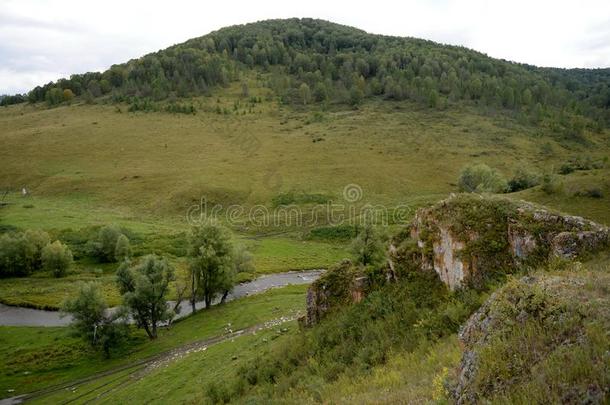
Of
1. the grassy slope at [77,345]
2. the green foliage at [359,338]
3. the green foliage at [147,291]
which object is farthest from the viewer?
the green foliage at [147,291]

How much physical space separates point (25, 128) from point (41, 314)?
122605 mm

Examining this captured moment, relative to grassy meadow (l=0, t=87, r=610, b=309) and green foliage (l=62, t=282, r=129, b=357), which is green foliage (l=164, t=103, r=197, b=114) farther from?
green foliage (l=62, t=282, r=129, b=357)

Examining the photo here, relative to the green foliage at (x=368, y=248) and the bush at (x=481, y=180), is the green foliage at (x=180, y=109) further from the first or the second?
the green foliage at (x=368, y=248)

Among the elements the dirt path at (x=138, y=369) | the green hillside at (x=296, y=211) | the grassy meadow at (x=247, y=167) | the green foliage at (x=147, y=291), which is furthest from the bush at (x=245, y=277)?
the dirt path at (x=138, y=369)

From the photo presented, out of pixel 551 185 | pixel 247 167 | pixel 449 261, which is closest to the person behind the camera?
pixel 449 261

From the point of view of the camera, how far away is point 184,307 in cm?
6162

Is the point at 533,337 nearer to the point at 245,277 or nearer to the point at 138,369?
the point at 138,369

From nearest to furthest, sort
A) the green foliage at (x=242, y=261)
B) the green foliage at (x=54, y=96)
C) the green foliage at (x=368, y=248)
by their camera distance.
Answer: the green foliage at (x=368, y=248) < the green foliage at (x=242, y=261) < the green foliage at (x=54, y=96)

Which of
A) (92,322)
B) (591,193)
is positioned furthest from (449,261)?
(591,193)

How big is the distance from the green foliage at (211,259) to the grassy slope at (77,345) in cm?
330

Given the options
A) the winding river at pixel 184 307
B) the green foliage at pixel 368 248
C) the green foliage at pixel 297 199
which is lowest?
the winding river at pixel 184 307

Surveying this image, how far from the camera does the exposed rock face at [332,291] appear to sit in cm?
2331

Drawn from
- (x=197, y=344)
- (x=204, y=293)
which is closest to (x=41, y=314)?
(x=204, y=293)

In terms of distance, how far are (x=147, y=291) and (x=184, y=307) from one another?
530 inches
